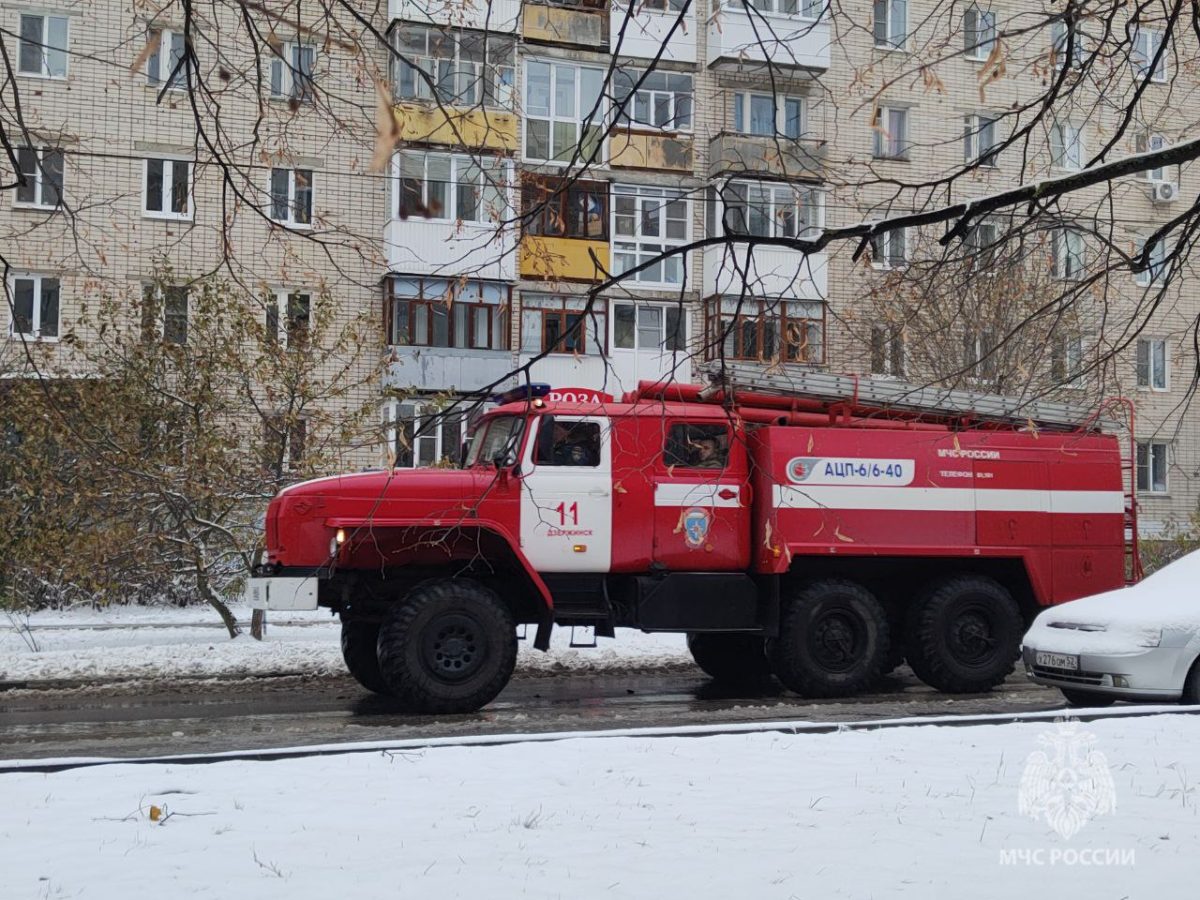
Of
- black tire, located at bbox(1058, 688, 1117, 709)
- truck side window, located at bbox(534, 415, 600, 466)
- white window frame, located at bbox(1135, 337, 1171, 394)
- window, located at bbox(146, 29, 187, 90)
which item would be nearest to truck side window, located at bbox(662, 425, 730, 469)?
truck side window, located at bbox(534, 415, 600, 466)

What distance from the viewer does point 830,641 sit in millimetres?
12078

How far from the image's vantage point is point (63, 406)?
23.1 feet

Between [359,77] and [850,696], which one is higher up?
[359,77]

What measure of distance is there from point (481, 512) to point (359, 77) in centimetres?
629

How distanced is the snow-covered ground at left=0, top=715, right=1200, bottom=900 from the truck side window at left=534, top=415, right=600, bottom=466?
3.87 m

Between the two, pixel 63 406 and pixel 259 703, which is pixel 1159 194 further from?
pixel 63 406

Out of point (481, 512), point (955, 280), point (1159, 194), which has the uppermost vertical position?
point (1159, 194)

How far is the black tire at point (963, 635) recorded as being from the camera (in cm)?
1232

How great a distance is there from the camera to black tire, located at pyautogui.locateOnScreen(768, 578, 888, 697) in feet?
39.0

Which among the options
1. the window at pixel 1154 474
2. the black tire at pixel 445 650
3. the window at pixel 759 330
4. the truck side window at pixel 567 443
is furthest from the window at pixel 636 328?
the black tire at pixel 445 650

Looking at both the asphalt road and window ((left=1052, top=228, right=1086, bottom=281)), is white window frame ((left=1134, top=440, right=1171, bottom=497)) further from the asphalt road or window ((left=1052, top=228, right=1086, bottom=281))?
window ((left=1052, top=228, right=1086, bottom=281))

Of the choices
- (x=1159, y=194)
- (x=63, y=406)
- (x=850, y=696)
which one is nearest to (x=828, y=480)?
(x=850, y=696)

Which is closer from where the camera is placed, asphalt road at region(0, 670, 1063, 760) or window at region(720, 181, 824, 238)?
window at region(720, 181, 824, 238)

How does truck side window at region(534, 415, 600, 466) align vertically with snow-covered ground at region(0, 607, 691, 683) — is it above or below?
above
